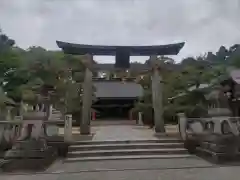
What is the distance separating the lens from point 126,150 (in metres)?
9.01

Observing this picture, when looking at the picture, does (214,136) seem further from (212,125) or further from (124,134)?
(124,134)

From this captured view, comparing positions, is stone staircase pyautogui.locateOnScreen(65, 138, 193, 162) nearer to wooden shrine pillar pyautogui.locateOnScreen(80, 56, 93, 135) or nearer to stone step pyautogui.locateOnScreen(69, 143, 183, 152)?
stone step pyautogui.locateOnScreen(69, 143, 183, 152)

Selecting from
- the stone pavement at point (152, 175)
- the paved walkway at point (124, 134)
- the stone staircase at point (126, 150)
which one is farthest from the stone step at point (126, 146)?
the stone pavement at point (152, 175)

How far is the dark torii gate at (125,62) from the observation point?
12.6 metres

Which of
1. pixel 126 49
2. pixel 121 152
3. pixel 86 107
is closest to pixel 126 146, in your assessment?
pixel 121 152

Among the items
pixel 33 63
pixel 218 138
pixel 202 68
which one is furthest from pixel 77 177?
pixel 202 68

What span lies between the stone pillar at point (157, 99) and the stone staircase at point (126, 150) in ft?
7.61

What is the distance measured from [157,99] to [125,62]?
4492 millimetres

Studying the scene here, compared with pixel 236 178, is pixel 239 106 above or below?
above

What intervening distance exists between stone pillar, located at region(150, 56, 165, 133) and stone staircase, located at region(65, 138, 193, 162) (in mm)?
2318

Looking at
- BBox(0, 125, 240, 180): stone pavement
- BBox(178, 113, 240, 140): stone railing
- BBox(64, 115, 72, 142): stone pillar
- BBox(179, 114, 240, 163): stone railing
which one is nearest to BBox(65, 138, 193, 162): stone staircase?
BBox(64, 115, 72, 142): stone pillar

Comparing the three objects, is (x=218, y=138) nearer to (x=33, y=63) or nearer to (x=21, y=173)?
(x=21, y=173)

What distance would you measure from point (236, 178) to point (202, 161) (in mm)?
2154

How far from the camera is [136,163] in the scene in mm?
7688
